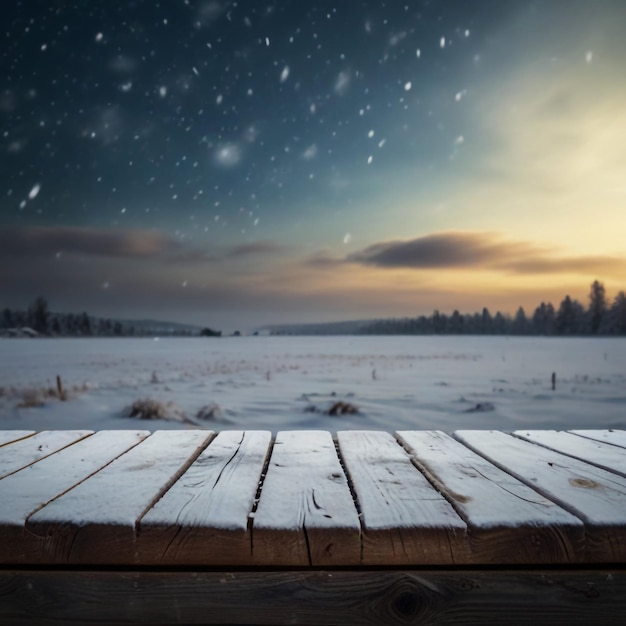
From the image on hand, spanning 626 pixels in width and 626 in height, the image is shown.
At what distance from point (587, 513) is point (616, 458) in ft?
2.82

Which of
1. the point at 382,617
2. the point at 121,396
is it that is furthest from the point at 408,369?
the point at 382,617

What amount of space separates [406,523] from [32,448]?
1858 millimetres

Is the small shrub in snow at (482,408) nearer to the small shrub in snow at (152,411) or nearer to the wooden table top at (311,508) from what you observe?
the small shrub in snow at (152,411)

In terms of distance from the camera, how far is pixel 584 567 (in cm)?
139

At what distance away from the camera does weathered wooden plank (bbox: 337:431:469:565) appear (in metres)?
1.35

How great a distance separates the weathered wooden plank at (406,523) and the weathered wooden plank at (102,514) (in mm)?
657

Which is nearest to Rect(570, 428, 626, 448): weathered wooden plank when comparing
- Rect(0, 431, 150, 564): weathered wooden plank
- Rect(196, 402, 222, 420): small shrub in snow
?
Rect(0, 431, 150, 564): weathered wooden plank

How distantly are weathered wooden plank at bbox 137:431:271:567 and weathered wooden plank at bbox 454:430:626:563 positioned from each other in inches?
37.6

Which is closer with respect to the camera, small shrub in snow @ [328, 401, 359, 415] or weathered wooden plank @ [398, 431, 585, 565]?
weathered wooden plank @ [398, 431, 585, 565]

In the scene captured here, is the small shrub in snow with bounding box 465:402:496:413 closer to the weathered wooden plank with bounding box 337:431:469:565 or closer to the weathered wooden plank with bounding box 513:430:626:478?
the weathered wooden plank with bounding box 513:430:626:478

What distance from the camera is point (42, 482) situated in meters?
1.79

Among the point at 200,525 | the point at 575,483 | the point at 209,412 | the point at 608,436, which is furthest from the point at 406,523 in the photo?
the point at 209,412

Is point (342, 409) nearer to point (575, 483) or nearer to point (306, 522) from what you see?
point (575, 483)

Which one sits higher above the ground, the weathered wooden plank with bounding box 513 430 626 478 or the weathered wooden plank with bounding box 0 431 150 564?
the weathered wooden plank with bounding box 0 431 150 564
